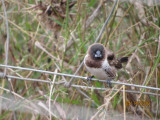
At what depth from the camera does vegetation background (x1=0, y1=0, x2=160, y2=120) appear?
2.69m

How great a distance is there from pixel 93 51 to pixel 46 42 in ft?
3.64

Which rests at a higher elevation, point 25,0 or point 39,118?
point 25,0

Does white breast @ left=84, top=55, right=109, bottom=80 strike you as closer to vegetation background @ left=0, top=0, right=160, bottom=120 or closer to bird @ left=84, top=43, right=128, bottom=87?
bird @ left=84, top=43, right=128, bottom=87

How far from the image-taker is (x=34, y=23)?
363 centimetres

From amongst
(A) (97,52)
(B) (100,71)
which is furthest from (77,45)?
(B) (100,71)

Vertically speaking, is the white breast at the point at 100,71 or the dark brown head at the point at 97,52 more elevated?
the dark brown head at the point at 97,52

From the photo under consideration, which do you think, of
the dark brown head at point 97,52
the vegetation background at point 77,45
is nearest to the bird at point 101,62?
the dark brown head at point 97,52

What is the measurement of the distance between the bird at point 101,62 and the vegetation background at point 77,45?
120 millimetres

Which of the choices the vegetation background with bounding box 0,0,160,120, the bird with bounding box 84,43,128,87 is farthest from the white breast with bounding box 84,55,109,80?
the vegetation background with bounding box 0,0,160,120

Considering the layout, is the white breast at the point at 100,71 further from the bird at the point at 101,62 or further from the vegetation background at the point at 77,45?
the vegetation background at the point at 77,45

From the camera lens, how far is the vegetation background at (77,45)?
2.69 m

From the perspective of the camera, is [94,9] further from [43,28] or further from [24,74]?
[24,74]

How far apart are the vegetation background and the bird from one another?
0.39 ft

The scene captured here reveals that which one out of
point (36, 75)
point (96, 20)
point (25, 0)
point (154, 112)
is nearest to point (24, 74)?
point (36, 75)
